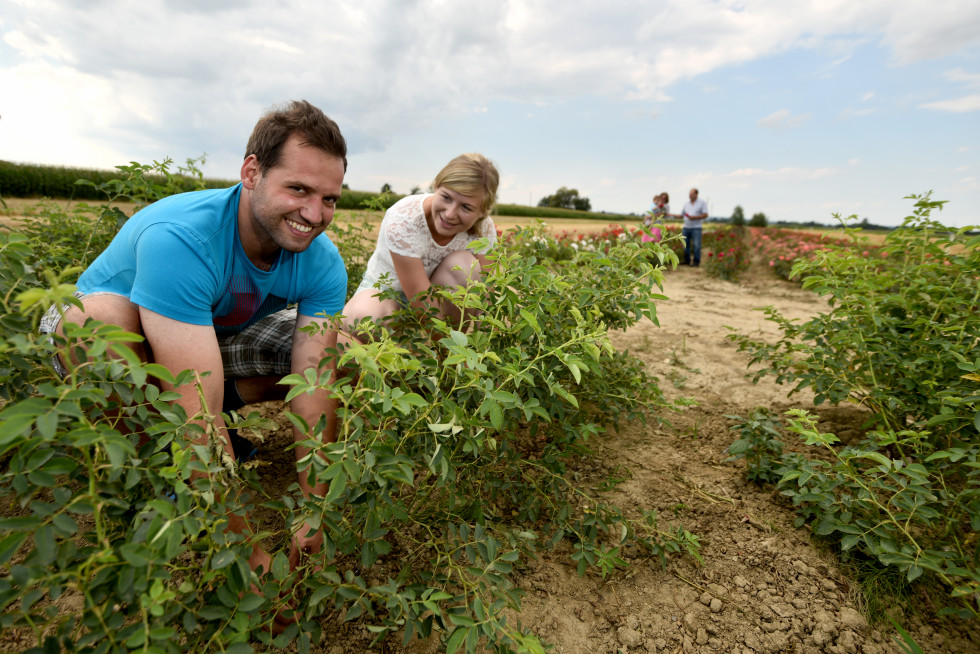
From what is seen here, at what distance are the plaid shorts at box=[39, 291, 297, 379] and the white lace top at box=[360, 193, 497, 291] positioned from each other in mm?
796

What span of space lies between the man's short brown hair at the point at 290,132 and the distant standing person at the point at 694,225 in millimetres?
9202

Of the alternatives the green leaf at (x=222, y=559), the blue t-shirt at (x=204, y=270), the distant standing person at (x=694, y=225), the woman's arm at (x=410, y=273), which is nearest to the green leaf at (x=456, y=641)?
the green leaf at (x=222, y=559)

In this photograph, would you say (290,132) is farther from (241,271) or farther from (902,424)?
(902,424)

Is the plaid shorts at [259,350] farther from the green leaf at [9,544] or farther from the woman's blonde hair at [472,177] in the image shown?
the green leaf at [9,544]

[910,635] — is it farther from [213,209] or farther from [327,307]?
[213,209]

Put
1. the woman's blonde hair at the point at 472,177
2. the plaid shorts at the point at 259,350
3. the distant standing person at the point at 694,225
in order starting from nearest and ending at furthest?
the plaid shorts at the point at 259,350
the woman's blonde hair at the point at 472,177
the distant standing person at the point at 694,225

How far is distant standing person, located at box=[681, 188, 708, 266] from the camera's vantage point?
9859mm

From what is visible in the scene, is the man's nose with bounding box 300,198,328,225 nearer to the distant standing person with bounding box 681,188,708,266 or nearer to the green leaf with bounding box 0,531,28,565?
the green leaf with bounding box 0,531,28,565

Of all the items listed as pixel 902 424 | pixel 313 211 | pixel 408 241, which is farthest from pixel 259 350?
pixel 902 424

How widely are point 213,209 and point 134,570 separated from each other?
1296 millimetres

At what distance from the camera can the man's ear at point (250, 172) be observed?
1826 millimetres

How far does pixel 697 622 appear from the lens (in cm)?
161

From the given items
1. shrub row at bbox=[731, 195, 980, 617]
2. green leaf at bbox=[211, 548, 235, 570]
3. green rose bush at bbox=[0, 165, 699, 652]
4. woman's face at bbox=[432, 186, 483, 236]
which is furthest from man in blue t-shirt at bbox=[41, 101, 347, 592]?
shrub row at bbox=[731, 195, 980, 617]

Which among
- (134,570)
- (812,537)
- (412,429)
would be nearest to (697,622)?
(812,537)
